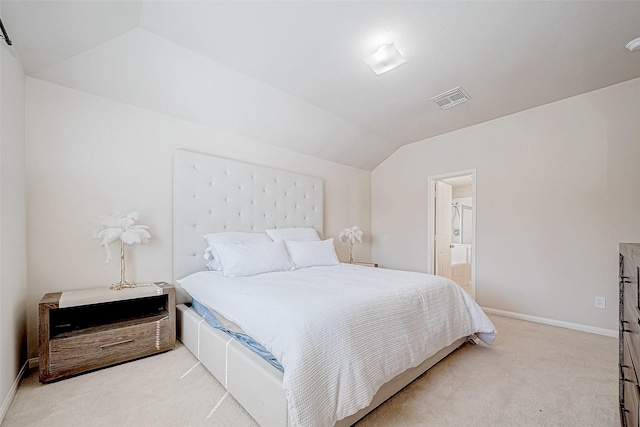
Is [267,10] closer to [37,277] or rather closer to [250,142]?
[250,142]

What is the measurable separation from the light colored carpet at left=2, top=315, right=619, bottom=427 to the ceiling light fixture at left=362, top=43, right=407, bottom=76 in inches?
98.0

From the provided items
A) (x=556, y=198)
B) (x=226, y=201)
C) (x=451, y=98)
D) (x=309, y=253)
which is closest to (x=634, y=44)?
(x=451, y=98)

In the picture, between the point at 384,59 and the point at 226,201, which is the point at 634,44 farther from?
the point at 226,201

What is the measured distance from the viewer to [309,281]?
2.25 m

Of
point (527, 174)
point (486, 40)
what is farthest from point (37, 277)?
point (527, 174)

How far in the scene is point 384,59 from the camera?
91.7 inches

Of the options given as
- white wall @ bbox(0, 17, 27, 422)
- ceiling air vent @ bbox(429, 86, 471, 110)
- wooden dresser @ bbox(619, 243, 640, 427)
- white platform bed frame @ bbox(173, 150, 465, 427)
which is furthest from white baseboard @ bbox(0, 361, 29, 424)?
ceiling air vent @ bbox(429, 86, 471, 110)

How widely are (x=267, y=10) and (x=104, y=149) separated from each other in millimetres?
1755

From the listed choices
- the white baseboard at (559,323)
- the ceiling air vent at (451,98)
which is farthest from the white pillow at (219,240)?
the white baseboard at (559,323)

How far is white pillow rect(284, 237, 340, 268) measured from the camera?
3055 millimetres

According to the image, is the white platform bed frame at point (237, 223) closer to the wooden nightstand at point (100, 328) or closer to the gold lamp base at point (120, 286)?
the wooden nightstand at point (100, 328)

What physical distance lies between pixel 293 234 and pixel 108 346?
2005 millimetres

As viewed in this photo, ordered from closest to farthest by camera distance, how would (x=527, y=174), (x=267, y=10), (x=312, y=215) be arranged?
(x=267, y=10)
(x=527, y=174)
(x=312, y=215)

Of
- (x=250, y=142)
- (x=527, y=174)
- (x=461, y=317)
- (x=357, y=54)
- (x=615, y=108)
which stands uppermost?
(x=357, y=54)
